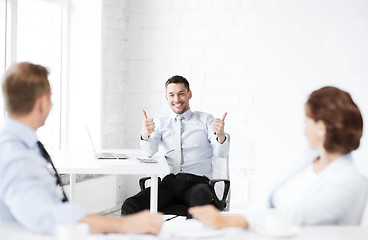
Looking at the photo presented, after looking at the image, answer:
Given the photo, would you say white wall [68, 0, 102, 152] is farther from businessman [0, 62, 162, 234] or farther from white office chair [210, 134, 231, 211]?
businessman [0, 62, 162, 234]

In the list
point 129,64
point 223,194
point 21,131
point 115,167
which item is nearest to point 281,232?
point 21,131

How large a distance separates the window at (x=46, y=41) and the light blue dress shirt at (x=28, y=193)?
2489 mm

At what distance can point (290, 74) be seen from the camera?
2.94m

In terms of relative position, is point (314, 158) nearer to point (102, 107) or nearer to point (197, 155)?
point (197, 155)

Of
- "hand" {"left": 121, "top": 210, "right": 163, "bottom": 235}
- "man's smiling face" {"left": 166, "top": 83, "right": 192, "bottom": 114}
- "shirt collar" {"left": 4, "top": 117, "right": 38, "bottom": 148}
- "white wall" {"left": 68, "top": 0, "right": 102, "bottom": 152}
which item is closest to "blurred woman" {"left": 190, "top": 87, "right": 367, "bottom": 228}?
"hand" {"left": 121, "top": 210, "right": 163, "bottom": 235}

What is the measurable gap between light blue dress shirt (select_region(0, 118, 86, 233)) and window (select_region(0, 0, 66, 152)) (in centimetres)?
249

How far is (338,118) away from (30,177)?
0.90m

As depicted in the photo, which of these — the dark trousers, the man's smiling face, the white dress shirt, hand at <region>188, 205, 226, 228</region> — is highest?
the man's smiling face

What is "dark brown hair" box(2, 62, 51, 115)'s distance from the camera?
1.41 meters

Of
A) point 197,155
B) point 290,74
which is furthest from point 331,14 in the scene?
point 197,155

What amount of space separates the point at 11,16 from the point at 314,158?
9.19 ft

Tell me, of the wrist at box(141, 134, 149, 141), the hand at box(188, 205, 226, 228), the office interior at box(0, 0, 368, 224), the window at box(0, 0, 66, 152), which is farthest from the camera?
the office interior at box(0, 0, 368, 224)

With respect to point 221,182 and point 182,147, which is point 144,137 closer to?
point 182,147

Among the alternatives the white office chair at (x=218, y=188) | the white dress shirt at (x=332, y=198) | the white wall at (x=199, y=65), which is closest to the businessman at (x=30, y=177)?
the white dress shirt at (x=332, y=198)
